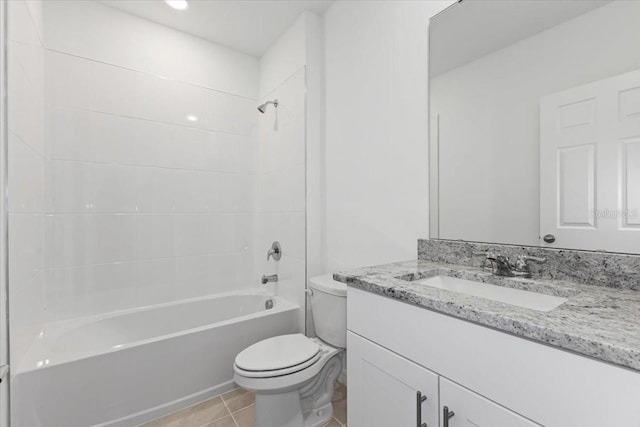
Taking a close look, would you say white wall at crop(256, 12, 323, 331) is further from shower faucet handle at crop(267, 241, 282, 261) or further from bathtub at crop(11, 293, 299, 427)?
bathtub at crop(11, 293, 299, 427)

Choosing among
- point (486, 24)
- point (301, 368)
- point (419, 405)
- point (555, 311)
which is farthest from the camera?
point (301, 368)

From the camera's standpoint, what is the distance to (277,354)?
144 cm

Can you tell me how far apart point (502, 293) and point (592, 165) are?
0.51 metres

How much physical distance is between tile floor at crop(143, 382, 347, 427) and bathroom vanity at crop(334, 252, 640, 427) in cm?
70

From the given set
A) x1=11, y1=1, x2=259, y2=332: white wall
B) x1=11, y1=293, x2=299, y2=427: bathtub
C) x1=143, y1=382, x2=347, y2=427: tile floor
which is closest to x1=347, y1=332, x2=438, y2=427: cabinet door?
x1=143, y1=382, x2=347, y2=427: tile floor

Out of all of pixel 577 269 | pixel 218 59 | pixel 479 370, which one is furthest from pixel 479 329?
pixel 218 59

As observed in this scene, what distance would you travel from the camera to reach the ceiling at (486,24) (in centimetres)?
102

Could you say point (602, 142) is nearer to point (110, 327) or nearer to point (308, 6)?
point (308, 6)

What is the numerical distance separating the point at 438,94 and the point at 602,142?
0.66m

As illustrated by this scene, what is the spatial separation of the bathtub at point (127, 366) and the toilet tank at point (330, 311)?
18.4 inches

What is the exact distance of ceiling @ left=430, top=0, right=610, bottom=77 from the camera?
3.34ft

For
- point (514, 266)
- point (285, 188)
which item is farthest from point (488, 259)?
point (285, 188)

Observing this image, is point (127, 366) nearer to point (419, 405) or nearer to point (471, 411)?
point (419, 405)

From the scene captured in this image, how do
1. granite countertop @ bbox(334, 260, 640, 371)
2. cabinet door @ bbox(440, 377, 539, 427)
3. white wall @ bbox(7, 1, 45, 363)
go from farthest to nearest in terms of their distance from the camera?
white wall @ bbox(7, 1, 45, 363) → cabinet door @ bbox(440, 377, 539, 427) → granite countertop @ bbox(334, 260, 640, 371)
